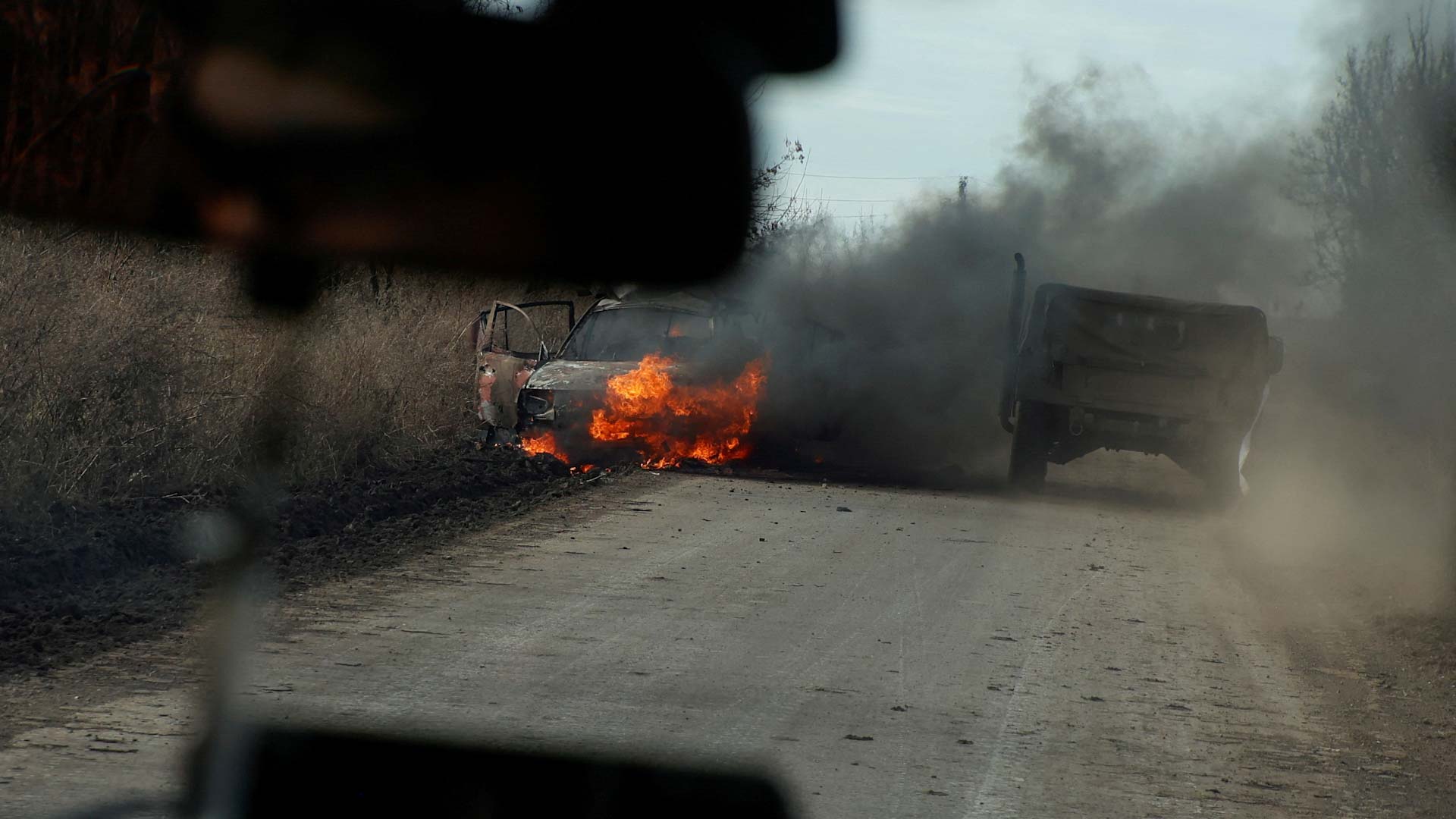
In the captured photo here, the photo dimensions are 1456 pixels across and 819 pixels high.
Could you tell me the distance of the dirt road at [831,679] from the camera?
18.1 feet

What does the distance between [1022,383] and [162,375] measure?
338 inches

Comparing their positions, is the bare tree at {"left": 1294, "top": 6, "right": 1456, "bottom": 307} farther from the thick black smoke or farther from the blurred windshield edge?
the blurred windshield edge

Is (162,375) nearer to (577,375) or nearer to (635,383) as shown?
(577,375)

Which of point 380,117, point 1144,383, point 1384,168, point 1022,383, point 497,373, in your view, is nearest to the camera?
point 380,117

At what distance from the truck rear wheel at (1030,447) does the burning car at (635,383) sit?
278 cm

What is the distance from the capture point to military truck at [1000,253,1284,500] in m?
16.4

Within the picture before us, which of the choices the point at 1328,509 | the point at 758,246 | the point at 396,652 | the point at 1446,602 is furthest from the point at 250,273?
the point at 758,246

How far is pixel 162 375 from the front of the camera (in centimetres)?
1212

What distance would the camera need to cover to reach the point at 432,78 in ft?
25.4

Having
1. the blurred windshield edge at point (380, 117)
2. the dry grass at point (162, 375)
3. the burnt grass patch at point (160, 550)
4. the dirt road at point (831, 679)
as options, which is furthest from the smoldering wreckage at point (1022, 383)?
the dirt road at point (831, 679)

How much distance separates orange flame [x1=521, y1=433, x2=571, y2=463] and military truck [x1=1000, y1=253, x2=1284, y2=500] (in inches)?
184

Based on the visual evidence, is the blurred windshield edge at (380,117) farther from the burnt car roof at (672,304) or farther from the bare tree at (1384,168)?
the bare tree at (1384,168)

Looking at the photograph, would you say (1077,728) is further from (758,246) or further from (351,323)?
(758,246)

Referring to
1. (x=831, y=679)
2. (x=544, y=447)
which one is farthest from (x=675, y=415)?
(x=831, y=679)
